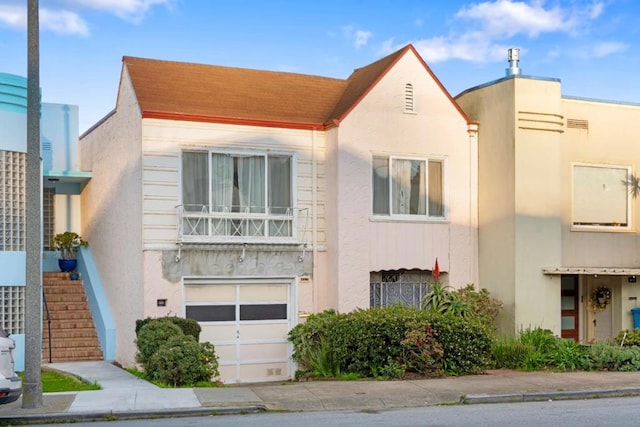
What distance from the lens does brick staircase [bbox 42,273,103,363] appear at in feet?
67.5

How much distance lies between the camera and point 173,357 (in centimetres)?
1539

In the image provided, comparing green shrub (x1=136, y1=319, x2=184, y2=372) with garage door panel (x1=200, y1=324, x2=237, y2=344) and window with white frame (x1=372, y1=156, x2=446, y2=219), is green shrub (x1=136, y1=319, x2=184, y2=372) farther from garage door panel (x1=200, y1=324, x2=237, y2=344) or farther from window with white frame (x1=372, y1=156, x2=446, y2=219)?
window with white frame (x1=372, y1=156, x2=446, y2=219)

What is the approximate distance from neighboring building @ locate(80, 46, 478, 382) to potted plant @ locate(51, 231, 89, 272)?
7.36 feet

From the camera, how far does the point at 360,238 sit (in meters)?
20.2

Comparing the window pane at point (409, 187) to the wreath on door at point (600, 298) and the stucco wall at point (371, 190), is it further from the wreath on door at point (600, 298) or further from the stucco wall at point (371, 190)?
the wreath on door at point (600, 298)

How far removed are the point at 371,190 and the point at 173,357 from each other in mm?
6889

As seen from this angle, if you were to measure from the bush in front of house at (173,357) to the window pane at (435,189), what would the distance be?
7153 mm

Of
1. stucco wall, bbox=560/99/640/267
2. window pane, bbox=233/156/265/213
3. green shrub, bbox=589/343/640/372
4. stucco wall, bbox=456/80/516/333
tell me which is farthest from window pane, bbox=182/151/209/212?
green shrub, bbox=589/343/640/372

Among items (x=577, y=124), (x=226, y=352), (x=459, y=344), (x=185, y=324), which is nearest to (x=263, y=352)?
(x=226, y=352)

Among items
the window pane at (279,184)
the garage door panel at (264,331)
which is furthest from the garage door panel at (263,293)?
the window pane at (279,184)

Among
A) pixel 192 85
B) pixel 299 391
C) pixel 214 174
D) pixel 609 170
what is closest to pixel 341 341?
pixel 299 391

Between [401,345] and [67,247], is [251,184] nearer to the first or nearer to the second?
[401,345]

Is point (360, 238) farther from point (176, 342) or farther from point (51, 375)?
point (51, 375)

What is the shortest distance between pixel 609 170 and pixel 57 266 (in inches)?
573
